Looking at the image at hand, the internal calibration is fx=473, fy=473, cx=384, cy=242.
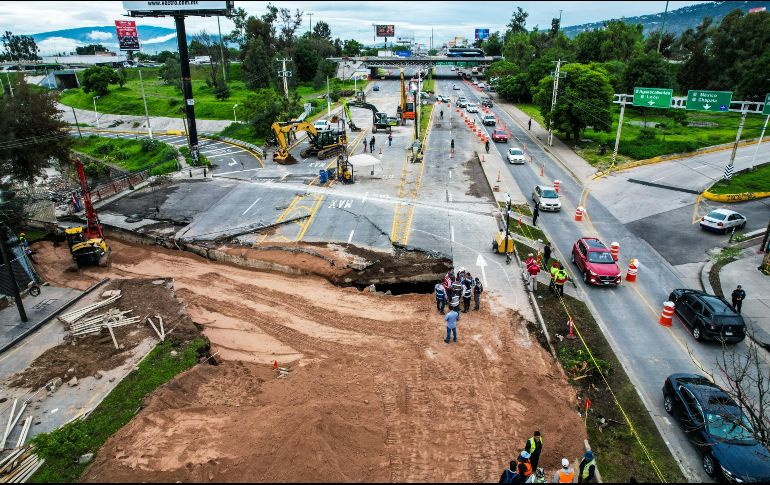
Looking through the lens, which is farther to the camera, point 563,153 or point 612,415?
point 563,153

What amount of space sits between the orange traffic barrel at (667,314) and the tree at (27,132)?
36275 mm

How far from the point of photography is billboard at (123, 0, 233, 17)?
43281mm

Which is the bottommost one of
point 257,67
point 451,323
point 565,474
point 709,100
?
point 565,474

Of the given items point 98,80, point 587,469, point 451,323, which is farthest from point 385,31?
point 587,469

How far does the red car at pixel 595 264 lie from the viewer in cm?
2202

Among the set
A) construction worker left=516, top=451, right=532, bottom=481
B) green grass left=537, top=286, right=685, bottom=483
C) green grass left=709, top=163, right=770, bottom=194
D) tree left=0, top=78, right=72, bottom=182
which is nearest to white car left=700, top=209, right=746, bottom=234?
green grass left=709, top=163, right=770, bottom=194

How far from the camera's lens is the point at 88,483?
11.5m

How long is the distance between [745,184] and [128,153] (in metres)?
62.4

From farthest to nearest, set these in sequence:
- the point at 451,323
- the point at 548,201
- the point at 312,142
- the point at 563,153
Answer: the point at 563,153, the point at 312,142, the point at 548,201, the point at 451,323

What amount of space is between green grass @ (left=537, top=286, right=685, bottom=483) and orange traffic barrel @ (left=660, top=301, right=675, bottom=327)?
277 centimetres

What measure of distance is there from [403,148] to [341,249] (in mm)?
27468

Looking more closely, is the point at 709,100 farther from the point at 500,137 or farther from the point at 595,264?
the point at 595,264

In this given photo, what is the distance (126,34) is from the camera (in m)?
60.4

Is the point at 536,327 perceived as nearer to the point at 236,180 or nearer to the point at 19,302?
the point at 19,302
